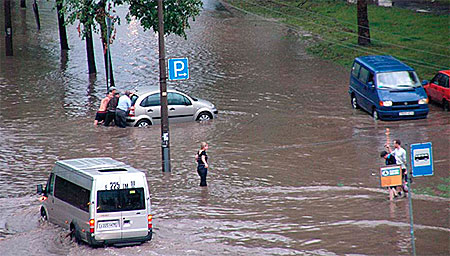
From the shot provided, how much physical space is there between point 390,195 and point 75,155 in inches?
373

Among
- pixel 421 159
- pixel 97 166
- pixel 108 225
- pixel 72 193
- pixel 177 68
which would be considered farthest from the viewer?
pixel 177 68

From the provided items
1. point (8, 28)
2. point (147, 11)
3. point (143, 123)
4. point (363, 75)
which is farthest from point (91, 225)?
point (8, 28)

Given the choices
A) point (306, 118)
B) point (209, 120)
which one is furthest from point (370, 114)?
point (209, 120)

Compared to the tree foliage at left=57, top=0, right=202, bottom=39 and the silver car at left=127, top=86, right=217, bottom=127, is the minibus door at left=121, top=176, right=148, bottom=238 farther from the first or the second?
the tree foliage at left=57, top=0, right=202, bottom=39

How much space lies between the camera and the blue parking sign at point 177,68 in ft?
74.5

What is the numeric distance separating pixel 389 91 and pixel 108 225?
14.5 meters

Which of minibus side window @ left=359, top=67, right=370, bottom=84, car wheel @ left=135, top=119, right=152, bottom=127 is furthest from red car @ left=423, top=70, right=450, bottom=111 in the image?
car wheel @ left=135, top=119, right=152, bottom=127

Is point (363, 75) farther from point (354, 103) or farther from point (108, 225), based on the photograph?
point (108, 225)

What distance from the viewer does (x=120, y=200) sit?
1546 cm

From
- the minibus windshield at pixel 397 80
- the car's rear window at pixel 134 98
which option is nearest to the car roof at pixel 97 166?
the car's rear window at pixel 134 98

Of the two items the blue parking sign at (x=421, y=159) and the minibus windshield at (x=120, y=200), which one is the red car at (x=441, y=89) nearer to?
the blue parking sign at (x=421, y=159)

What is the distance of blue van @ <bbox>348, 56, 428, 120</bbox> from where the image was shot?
87.5 ft

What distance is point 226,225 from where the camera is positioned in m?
16.8

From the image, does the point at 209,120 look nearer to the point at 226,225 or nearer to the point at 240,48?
the point at 226,225
